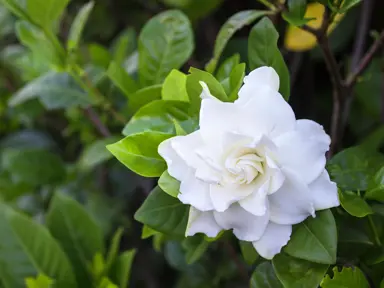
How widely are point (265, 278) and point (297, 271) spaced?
57 millimetres

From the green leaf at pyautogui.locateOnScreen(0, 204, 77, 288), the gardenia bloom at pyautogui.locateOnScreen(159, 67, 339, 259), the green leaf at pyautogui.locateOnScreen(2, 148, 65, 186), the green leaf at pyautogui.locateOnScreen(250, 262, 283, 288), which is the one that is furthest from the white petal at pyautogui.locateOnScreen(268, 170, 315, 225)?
the green leaf at pyautogui.locateOnScreen(2, 148, 65, 186)

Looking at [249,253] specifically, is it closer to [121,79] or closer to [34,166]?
[121,79]

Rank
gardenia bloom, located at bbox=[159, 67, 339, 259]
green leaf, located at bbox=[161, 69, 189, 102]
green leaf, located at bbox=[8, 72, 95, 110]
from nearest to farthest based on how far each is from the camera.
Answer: gardenia bloom, located at bbox=[159, 67, 339, 259] < green leaf, located at bbox=[161, 69, 189, 102] < green leaf, located at bbox=[8, 72, 95, 110]

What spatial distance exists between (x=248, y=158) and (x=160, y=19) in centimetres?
32

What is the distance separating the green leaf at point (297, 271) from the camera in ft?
1.55

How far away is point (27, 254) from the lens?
0.82 m

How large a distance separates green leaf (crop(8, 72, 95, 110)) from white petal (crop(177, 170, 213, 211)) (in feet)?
1.22

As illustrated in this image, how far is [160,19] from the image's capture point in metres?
0.69

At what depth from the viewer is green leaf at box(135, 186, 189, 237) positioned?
0.51 m

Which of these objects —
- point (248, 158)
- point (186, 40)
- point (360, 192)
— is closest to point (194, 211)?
point (248, 158)

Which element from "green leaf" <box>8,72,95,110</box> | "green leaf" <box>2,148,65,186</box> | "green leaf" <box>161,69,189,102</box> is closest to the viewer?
"green leaf" <box>161,69,189,102</box>

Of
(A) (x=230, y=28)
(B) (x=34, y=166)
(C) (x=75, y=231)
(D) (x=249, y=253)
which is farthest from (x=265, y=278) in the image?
(B) (x=34, y=166)

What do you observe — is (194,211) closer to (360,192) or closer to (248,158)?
(248,158)

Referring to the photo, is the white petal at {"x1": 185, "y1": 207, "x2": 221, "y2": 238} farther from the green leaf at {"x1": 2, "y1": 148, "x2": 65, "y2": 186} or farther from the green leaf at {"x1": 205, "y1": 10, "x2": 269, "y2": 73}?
the green leaf at {"x1": 2, "y1": 148, "x2": 65, "y2": 186}
